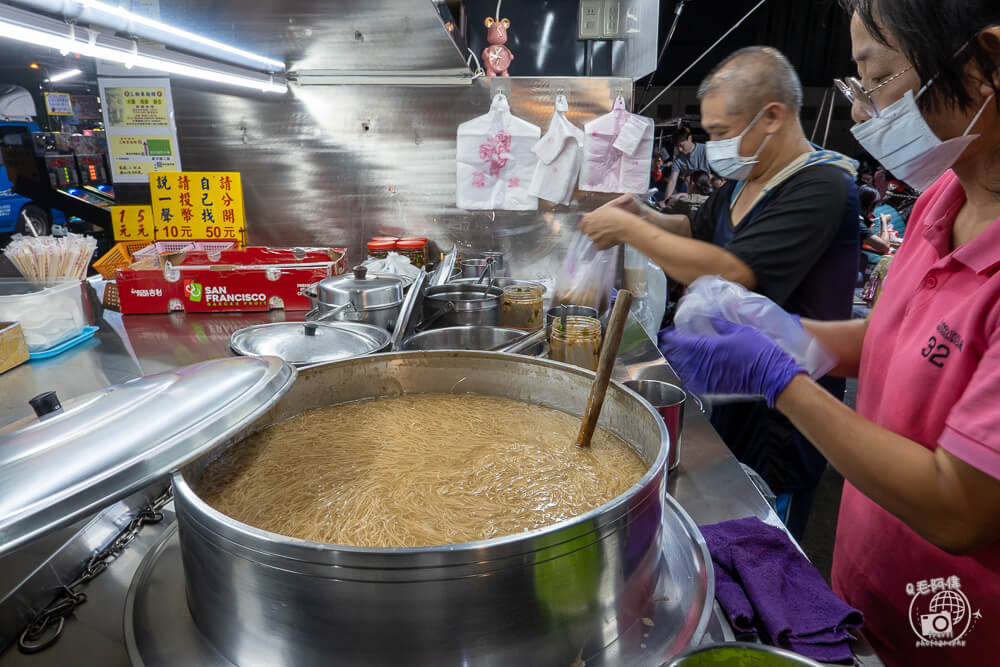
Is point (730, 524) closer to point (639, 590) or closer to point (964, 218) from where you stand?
point (639, 590)

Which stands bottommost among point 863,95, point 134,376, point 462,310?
point 134,376

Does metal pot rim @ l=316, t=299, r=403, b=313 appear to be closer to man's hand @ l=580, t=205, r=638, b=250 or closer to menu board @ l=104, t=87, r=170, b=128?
man's hand @ l=580, t=205, r=638, b=250

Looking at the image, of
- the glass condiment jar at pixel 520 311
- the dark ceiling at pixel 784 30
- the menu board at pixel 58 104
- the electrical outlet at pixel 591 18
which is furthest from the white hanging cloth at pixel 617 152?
the menu board at pixel 58 104

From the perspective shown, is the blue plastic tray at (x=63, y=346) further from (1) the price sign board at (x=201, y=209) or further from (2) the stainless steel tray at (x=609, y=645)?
(2) the stainless steel tray at (x=609, y=645)

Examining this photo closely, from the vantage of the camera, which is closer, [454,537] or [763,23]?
[454,537]

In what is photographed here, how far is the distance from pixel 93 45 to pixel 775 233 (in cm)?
216

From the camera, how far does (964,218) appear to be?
116 centimetres

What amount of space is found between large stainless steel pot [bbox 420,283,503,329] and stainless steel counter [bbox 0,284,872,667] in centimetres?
56

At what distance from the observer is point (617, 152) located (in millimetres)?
3502

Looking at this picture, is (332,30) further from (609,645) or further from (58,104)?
(58,104)

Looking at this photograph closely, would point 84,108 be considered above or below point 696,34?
below

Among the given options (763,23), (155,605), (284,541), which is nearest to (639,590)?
(284,541)

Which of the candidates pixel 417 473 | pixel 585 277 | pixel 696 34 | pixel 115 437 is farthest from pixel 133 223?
pixel 696 34

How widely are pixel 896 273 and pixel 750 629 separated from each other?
2.96 feet
